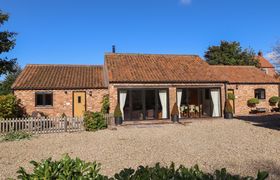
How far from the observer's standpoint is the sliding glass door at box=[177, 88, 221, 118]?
21.2m

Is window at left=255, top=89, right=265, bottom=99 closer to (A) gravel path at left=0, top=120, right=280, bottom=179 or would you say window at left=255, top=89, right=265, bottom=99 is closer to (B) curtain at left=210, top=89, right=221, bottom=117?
(B) curtain at left=210, top=89, right=221, bottom=117

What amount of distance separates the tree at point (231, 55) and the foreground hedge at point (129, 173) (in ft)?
143

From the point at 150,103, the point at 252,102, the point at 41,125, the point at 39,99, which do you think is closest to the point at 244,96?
the point at 252,102

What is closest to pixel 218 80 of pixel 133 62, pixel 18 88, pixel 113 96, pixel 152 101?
pixel 152 101

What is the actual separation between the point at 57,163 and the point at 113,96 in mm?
16180

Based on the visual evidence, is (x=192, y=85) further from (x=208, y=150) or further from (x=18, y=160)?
(x=18, y=160)

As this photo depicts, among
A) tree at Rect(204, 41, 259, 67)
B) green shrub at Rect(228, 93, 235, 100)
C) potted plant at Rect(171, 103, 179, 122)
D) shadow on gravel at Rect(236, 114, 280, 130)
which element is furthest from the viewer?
tree at Rect(204, 41, 259, 67)

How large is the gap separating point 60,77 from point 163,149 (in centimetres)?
1500

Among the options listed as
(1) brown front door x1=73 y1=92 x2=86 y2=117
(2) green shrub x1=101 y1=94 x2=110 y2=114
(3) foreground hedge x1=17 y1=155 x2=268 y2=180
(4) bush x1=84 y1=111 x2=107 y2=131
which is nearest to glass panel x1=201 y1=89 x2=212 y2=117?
(2) green shrub x1=101 y1=94 x2=110 y2=114

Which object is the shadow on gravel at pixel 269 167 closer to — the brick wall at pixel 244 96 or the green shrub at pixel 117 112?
the green shrub at pixel 117 112

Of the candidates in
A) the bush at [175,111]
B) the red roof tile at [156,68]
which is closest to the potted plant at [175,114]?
the bush at [175,111]

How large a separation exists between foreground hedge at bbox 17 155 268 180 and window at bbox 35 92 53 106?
18774 millimetres

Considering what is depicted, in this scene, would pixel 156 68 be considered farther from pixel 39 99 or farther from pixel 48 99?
pixel 39 99

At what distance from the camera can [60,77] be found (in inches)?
892
